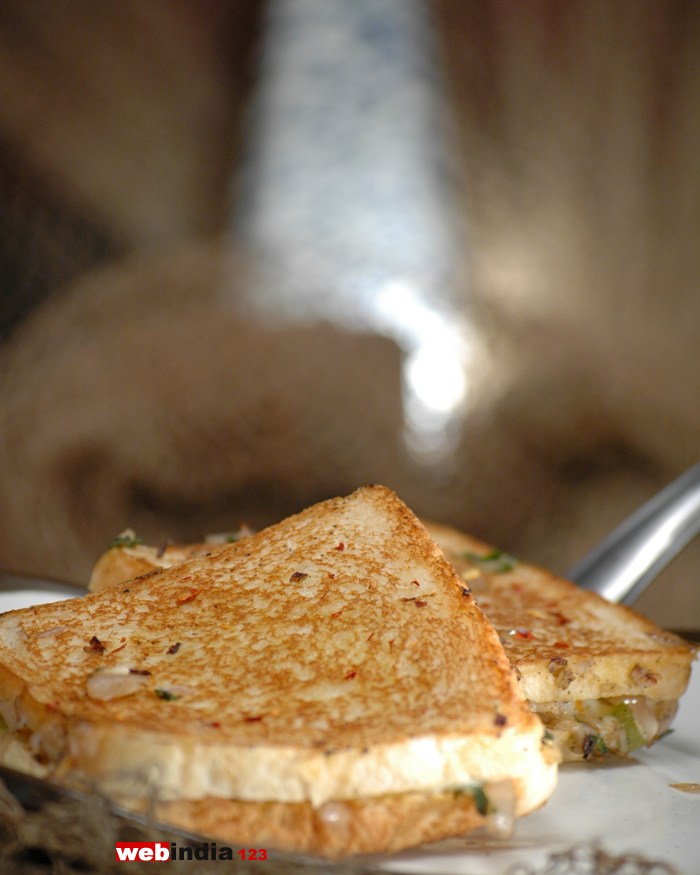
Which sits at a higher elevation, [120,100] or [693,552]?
[120,100]

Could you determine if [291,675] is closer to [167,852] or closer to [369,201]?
[167,852]

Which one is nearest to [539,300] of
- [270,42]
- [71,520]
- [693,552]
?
[693,552]

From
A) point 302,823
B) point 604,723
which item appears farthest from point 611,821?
point 302,823

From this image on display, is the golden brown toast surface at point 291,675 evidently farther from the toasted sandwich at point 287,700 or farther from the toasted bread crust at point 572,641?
the toasted bread crust at point 572,641

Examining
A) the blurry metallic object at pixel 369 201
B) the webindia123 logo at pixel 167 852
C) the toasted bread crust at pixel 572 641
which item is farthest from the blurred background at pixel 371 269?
the webindia123 logo at pixel 167 852

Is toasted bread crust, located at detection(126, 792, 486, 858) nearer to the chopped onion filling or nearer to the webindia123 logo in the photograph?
the webindia123 logo

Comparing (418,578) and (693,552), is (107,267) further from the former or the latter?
(693,552)
